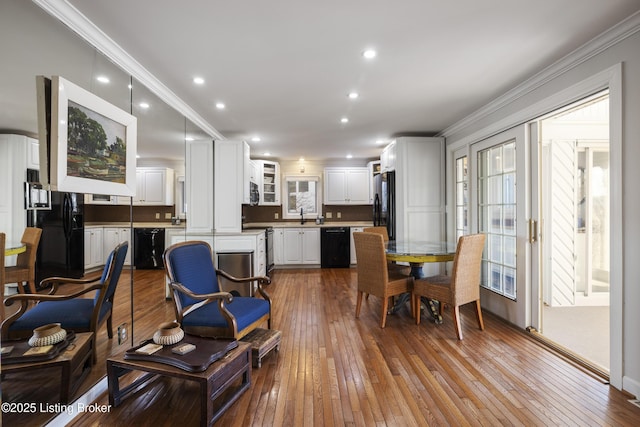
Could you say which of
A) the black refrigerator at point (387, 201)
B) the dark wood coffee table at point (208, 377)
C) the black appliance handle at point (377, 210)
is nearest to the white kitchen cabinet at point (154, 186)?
the dark wood coffee table at point (208, 377)

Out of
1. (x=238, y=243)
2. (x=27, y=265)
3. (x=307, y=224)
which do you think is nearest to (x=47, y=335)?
(x=27, y=265)

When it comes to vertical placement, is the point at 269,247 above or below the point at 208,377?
above

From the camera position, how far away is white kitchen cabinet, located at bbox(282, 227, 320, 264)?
633 centimetres

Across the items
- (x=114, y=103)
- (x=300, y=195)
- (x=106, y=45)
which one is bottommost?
(x=300, y=195)

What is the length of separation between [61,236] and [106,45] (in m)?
1.34

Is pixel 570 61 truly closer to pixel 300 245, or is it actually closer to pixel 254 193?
pixel 254 193

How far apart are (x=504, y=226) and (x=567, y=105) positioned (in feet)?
4.48

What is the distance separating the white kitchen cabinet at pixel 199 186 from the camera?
3.83 metres

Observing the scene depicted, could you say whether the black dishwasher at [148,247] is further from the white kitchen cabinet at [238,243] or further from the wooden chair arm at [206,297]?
the white kitchen cabinet at [238,243]

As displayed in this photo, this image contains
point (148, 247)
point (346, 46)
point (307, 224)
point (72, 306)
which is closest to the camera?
point (72, 306)

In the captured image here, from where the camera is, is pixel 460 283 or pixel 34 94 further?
pixel 460 283

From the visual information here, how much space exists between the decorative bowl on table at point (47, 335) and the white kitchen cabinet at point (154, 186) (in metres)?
1.03

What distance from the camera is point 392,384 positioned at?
6.88ft

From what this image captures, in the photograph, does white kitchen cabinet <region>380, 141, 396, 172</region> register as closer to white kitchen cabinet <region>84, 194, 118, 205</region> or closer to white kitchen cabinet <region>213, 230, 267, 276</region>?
white kitchen cabinet <region>213, 230, 267, 276</region>
